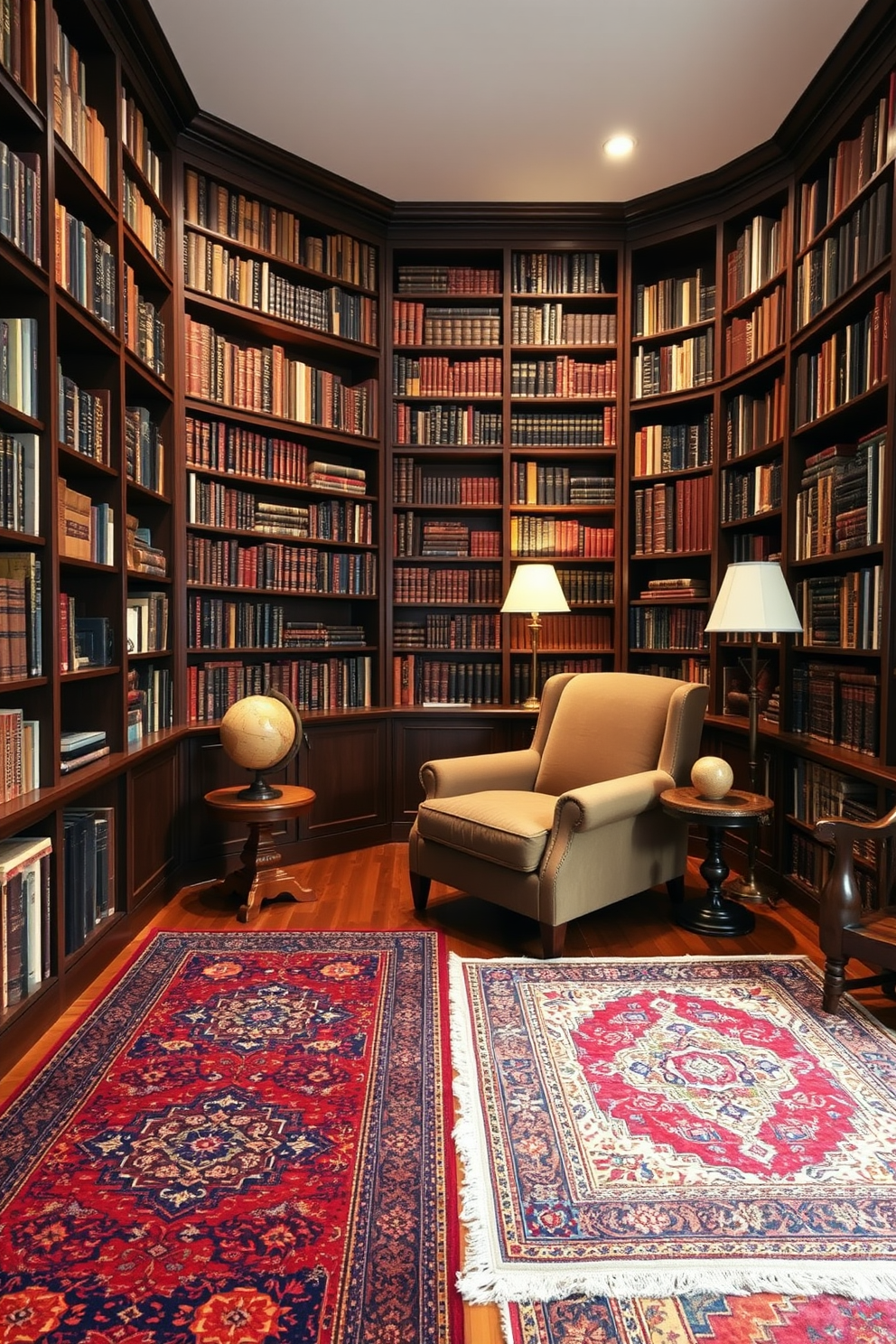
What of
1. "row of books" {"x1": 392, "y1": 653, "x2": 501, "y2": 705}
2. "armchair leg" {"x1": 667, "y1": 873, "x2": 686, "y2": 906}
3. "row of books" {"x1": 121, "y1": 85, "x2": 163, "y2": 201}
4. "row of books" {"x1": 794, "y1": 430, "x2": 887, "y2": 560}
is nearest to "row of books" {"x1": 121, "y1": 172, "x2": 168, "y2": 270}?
"row of books" {"x1": 121, "y1": 85, "x2": 163, "y2": 201}

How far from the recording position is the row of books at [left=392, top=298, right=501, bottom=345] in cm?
515

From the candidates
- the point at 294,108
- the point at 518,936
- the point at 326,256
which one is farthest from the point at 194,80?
the point at 518,936

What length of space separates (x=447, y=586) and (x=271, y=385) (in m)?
1.51

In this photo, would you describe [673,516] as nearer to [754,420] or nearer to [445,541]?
[754,420]

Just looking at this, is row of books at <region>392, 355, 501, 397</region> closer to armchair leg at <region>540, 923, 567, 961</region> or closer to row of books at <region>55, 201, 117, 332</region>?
row of books at <region>55, 201, 117, 332</region>

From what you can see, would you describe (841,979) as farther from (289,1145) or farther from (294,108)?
(294,108)

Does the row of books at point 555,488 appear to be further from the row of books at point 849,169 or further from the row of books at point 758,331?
the row of books at point 849,169

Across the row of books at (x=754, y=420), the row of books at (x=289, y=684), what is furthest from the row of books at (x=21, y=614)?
the row of books at (x=754, y=420)

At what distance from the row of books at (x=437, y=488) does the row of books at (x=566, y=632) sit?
749 millimetres

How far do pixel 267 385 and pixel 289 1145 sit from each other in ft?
12.2

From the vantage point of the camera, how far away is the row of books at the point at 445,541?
5.25 metres

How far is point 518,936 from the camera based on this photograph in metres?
3.59

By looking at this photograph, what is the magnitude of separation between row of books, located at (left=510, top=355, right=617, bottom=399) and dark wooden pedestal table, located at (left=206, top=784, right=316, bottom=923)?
2.76 m

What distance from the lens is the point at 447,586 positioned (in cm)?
529
